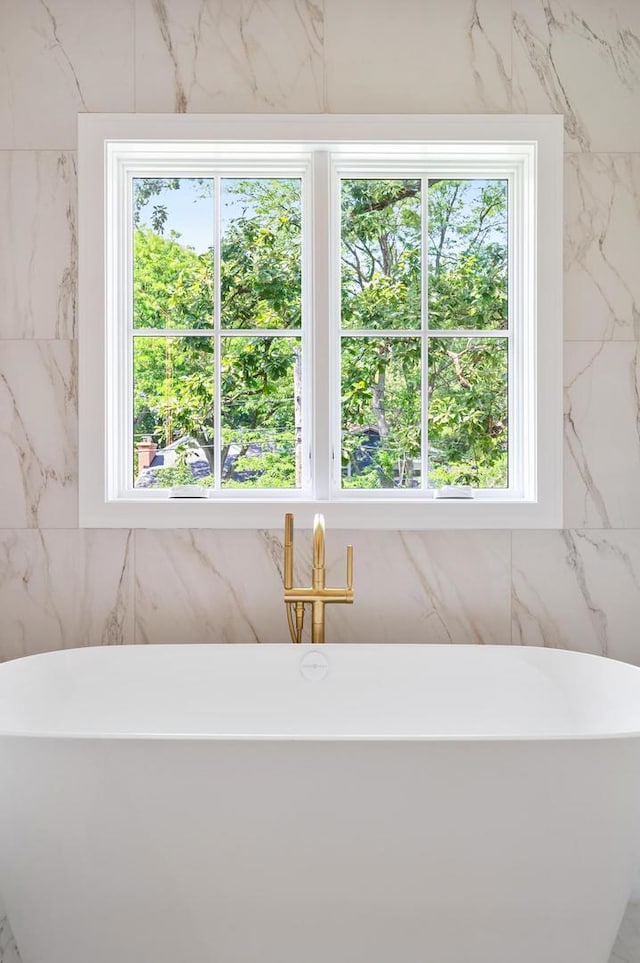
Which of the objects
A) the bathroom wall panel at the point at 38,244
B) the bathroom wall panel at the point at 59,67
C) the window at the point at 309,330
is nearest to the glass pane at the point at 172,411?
the window at the point at 309,330

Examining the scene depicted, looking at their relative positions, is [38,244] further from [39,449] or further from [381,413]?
[381,413]

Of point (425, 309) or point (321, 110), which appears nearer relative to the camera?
point (321, 110)

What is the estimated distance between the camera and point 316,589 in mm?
2016

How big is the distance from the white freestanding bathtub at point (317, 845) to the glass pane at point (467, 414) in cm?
110

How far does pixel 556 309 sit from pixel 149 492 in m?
1.41

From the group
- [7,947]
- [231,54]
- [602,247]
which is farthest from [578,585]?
[231,54]

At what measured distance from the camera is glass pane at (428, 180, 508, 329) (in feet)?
7.61

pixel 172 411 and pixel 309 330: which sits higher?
pixel 309 330

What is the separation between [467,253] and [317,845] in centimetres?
182

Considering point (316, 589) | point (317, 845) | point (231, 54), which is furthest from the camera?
point (231, 54)

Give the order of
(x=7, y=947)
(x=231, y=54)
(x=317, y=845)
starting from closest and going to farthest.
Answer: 1. (x=317, y=845)
2. (x=7, y=947)
3. (x=231, y=54)

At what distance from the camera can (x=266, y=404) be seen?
2314 millimetres

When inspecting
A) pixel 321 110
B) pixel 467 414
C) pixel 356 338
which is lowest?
pixel 467 414

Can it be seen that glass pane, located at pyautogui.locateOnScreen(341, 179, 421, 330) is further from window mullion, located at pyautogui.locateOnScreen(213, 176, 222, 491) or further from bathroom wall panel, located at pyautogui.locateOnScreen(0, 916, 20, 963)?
bathroom wall panel, located at pyautogui.locateOnScreen(0, 916, 20, 963)
